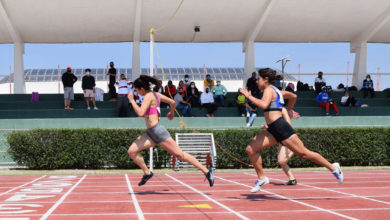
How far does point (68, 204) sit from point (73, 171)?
8091 millimetres

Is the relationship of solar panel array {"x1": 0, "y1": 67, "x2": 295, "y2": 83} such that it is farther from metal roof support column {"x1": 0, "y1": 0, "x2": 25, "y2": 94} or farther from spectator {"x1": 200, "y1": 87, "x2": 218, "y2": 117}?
spectator {"x1": 200, "y1": 87, "x2": 218, "y2": 117}

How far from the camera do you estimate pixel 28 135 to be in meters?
15.3

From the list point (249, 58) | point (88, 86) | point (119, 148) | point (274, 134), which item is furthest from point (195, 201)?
point (249, 58)

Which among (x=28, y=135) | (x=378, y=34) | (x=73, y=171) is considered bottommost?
(x=73, y=171)

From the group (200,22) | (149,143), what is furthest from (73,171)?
(200,22)

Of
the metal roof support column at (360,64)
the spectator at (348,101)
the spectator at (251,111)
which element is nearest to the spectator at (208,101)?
the spectator at (251,111)

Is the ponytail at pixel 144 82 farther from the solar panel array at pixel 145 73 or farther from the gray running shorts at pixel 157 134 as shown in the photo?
the solar panel array at pixel 145 73

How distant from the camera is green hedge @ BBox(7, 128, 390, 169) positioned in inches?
601

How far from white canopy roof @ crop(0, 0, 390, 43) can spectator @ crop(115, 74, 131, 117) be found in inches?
167

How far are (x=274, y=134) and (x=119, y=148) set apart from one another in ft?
30.1

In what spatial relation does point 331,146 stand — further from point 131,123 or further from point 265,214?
point 265,214

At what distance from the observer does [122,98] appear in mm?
20453

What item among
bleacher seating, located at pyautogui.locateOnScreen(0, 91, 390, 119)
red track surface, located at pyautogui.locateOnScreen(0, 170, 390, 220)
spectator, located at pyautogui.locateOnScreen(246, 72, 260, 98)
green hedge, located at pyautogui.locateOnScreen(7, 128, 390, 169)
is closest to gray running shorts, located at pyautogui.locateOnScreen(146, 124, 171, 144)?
red track surface, located at pyautogui.locateOnScreen(0, 170, 390, 220)

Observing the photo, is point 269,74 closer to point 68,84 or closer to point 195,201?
point 195,201
